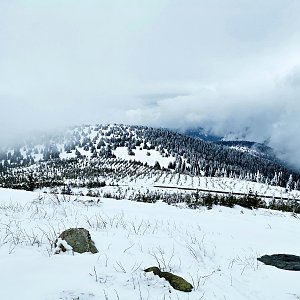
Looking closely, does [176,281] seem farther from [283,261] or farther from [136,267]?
[283,261]

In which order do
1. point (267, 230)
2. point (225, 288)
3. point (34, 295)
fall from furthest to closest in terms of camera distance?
1. point (267, 230)
2. point (225, 288)
3. point (34, 295)

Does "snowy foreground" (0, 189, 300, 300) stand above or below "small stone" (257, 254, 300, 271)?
below

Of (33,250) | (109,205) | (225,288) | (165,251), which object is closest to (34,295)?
(33,250)

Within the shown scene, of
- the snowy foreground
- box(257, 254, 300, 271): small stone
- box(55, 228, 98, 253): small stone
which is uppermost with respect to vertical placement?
box(55, 228, 98, 253): small stone

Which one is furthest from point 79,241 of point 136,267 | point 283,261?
point 283,261

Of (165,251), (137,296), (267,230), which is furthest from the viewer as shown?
(267,230)

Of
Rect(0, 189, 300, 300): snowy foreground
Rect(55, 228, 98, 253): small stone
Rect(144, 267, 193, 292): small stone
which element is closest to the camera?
Rect(0, 189, 300, 300): snowy foreground

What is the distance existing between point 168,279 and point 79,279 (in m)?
1.26

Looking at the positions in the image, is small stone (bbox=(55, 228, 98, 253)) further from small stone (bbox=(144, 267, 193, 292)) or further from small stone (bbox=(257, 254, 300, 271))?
small stone (bbox=(257, 254, 300, 271))

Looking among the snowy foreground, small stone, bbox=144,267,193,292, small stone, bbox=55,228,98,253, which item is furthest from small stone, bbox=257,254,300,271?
small stone, bbox=55,228,98,253

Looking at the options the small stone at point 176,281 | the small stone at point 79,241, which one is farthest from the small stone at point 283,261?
the small stone at point 79,241

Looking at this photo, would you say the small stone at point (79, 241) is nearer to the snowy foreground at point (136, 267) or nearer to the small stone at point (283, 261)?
the snowy foreground at point (136, 267)

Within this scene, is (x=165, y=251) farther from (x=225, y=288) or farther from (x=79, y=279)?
(x=79, y=279)

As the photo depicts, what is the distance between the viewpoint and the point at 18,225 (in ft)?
24.3
